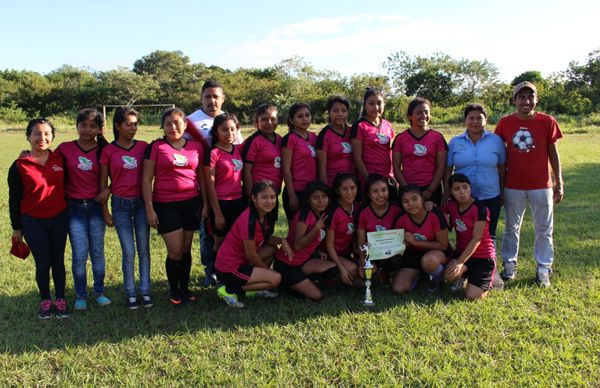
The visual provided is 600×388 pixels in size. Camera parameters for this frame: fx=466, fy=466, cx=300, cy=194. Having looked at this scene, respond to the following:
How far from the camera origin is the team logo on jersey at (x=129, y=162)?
Result: 3812 mm

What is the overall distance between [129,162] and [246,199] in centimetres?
109

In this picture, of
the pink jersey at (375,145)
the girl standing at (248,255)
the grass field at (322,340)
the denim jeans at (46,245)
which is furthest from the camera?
the pink jersey at (375,145)

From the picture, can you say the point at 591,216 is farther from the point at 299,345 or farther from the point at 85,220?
the point at 85,220

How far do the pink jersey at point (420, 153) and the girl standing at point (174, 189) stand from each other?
1.87 meters

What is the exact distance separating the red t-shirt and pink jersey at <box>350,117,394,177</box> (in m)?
1.14

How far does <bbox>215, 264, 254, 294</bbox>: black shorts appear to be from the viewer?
3965mm

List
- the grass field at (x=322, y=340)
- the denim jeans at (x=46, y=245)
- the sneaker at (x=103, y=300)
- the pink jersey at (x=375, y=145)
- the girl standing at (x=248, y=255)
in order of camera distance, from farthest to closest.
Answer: the pink jersey at (x=375, y=145) → the sneaker at (x=103, y=300) → the girl standing at (x=248, y=255) → the denim jeans at (x=46, y=245) → the grass field at (x=322, y=340)

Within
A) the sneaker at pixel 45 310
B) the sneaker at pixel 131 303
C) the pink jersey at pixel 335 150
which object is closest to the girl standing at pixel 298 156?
the pink jersey at pixel 335 150

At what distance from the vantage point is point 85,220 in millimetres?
3904

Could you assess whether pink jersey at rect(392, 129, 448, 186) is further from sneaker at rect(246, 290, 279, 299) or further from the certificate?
sneaker at rect(246, 290, 279, 299)

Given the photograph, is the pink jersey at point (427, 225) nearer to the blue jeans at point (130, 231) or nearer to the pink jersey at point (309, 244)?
the pink jersey at point (309, 244)

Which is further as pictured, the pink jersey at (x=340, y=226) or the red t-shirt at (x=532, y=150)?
the red t-shirt at (x=532, y=150)

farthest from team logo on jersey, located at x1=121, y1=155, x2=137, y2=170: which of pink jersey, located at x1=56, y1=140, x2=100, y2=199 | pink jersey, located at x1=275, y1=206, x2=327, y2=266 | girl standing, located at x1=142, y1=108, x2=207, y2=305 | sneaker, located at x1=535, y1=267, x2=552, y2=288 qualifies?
sneaker, located at x1=535, y1=267, x2=552, y2=288

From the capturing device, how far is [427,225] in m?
4.21
